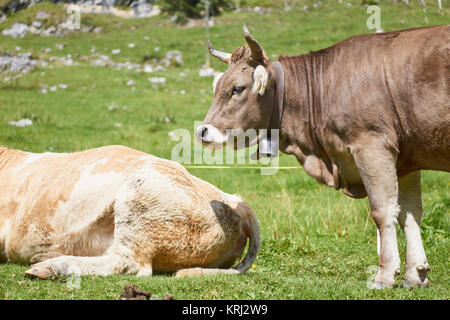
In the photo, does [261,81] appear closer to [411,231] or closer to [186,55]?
[411,231]

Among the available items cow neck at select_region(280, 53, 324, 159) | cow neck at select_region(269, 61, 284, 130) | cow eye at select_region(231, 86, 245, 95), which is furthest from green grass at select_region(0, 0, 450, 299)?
cow eye at select_region(231, 86, 245, 95)

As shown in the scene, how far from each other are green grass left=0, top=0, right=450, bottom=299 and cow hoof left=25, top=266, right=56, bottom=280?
0.07 m

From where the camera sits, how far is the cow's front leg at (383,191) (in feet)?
16.3

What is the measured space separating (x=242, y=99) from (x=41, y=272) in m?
2.46

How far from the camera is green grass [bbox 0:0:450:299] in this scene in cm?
494

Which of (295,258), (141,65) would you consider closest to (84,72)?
(141,65)

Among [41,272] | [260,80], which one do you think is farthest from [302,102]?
[41,272]

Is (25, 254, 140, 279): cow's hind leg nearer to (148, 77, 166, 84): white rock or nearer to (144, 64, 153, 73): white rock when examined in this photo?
(148, 77, 166, 84): white rock

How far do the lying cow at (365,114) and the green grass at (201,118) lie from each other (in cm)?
88

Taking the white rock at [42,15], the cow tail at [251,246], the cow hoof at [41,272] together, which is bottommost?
the white rock at [42,15]

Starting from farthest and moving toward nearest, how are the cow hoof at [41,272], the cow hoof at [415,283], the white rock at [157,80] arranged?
the white rock at [157,80]
the cow hoof at [415,283]
the cow hoof at [41,272]

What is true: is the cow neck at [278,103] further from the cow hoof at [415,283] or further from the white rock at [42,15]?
the white rock at [42,15]

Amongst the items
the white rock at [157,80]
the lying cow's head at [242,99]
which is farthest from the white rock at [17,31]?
the lying cow's head at [242,99]

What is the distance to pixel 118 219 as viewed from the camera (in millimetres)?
5625
